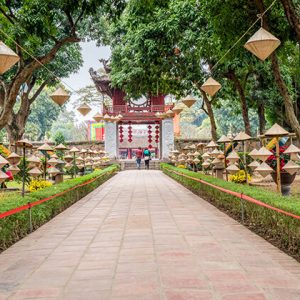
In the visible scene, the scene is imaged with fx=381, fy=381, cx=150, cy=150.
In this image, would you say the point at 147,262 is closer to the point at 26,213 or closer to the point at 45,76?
the point at 26,213

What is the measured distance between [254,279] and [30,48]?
1115 cm

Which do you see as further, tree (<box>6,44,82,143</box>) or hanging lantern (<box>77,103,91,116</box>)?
tree (<box>6,44,82,143</box>)

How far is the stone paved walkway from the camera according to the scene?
3.08 m

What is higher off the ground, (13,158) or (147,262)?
(13,158)

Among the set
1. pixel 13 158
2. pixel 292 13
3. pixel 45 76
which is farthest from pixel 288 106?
pixel 45 76

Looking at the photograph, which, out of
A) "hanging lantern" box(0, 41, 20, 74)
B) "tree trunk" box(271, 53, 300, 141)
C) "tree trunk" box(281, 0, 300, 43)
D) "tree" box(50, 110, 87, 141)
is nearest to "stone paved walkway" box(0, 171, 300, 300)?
"hanging lantern" box(0, 41, 20, 74)

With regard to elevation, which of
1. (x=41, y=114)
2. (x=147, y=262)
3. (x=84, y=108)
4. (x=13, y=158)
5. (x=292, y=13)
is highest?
(x=41, y=114)

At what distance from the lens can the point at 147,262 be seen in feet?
12.8

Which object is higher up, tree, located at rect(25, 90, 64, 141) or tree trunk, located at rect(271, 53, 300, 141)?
tree, located at rect(25, 90, 64, 141)

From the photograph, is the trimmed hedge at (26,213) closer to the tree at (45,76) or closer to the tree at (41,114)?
the tree at (45,76)

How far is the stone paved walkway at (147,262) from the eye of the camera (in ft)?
10.1

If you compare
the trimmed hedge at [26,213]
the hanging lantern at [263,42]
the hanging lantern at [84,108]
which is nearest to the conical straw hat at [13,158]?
the trimmed hedge at [26,213]

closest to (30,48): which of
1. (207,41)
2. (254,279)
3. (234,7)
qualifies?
(207,41)

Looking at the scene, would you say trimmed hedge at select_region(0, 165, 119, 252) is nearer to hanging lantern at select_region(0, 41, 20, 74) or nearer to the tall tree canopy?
hanging lantern at select_region(0, 41, 20, 74)
